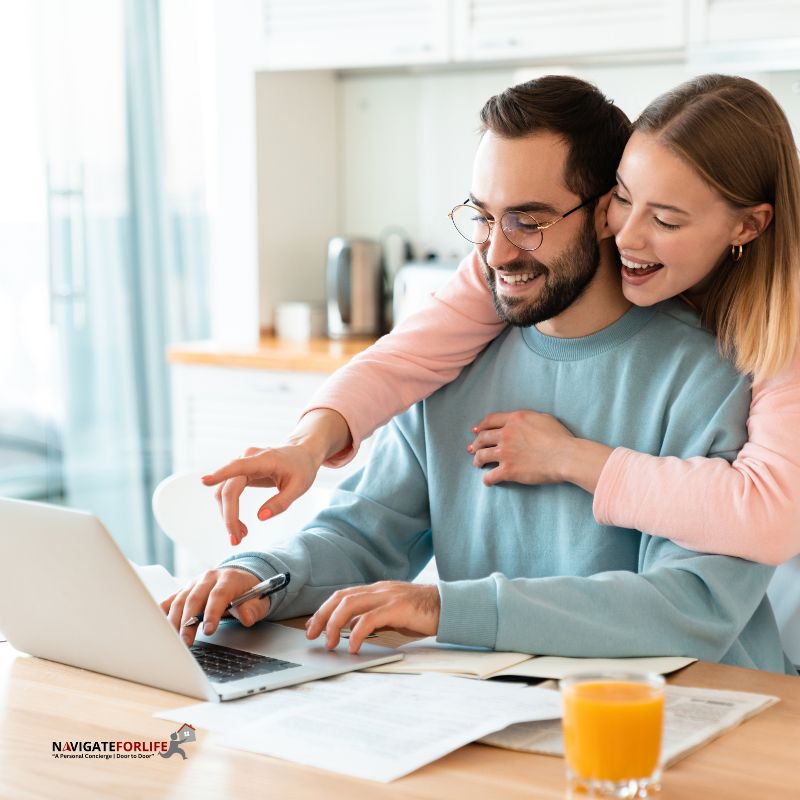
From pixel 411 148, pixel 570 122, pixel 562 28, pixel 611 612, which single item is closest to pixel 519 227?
pixel 570 122

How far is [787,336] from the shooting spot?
1.33m

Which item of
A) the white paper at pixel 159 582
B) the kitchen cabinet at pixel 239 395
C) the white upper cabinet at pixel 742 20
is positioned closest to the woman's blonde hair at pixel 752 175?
the white paper at pixel 159 582

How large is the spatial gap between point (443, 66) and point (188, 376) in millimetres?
1162

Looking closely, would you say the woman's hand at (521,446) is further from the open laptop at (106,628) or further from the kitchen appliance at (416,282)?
the kitchen appliance at (416,282)

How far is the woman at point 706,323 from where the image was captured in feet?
4.16

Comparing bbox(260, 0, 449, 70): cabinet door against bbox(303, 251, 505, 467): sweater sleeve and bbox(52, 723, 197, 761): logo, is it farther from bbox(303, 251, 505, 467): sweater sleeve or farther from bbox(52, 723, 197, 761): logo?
bbox(52, 723, 197, 761): logo

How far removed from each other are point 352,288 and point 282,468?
2.22m

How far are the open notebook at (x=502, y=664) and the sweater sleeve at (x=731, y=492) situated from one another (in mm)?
131

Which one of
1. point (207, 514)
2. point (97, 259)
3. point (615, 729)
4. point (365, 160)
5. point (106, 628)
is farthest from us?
point (365, 160)

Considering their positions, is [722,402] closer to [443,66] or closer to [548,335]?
[548,335]

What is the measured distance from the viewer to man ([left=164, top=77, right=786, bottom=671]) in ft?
4.04

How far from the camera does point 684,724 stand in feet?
3.39

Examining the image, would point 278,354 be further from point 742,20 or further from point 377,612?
point 377,612

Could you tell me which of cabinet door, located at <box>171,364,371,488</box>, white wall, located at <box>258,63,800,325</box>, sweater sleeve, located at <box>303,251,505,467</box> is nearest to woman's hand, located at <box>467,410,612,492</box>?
sweater sleeve, located at <box>303,251,505,467</box>
